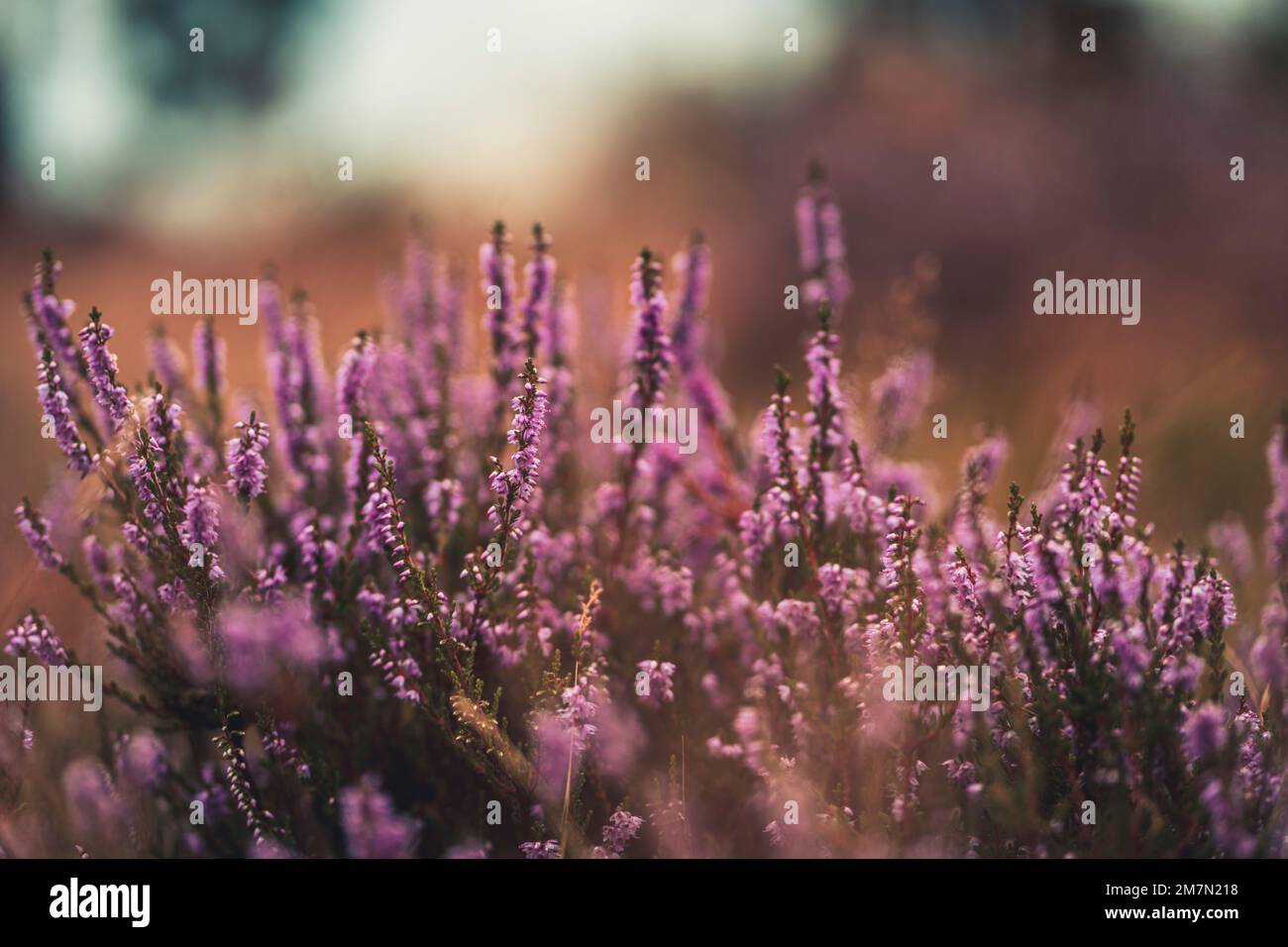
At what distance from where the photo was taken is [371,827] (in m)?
2.97

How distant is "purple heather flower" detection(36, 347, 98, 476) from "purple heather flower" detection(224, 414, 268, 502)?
17.8 inches

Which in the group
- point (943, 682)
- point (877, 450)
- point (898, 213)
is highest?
point (898, 213)

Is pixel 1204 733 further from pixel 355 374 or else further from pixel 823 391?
pixel 355 374

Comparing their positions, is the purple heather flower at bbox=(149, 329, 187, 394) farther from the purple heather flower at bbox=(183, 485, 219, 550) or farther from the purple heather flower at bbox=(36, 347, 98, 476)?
the purple heather flower at bbox=(183, 485, 219, 550)

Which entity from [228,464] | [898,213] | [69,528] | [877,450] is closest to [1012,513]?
[877,450]

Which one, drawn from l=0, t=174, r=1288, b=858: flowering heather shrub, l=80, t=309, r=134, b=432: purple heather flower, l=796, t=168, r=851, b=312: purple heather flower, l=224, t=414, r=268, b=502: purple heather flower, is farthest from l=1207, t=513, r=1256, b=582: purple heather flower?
l=80, t=309, r=134, b=432: purple heather flower

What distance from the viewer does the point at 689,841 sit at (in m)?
3.14

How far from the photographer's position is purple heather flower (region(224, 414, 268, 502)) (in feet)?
9.86

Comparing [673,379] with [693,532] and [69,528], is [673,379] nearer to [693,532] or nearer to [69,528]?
[693,532]

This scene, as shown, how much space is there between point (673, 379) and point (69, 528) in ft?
8.85

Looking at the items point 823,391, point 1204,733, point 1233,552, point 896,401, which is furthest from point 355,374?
point 1233,552

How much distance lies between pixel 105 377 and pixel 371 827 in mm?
1620

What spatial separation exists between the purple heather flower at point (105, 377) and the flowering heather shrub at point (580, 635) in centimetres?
2

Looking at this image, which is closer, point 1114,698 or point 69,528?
point 1114,698
